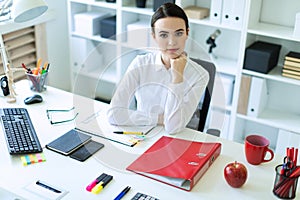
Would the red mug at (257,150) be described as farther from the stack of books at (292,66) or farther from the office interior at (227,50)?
the stack of books at (292,66)

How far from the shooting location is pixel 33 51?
3092 millimetres

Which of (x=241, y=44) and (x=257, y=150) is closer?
(x=257, y=150)

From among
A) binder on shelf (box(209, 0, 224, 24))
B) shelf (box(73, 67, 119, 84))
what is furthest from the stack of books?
shelf (box(73, 67, 119, 84))

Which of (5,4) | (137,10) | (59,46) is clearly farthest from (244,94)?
(5,4)

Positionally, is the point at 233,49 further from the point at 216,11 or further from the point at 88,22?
the point at 88,22

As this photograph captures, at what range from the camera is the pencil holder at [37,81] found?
200 cm

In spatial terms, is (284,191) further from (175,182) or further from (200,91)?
(200,91)

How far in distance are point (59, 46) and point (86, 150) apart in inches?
77.8

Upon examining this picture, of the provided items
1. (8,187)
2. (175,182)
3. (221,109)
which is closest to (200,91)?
(221,109)

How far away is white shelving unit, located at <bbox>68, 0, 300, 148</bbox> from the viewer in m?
1.90

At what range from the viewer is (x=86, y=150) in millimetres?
1537

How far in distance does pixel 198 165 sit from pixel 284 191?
0.96ft

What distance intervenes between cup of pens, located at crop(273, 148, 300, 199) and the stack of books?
3.89ft

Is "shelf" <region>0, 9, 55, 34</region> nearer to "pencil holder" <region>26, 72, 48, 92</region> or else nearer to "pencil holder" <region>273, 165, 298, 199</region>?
"pencil holder" <region>26, 72, 48, 92</region>
